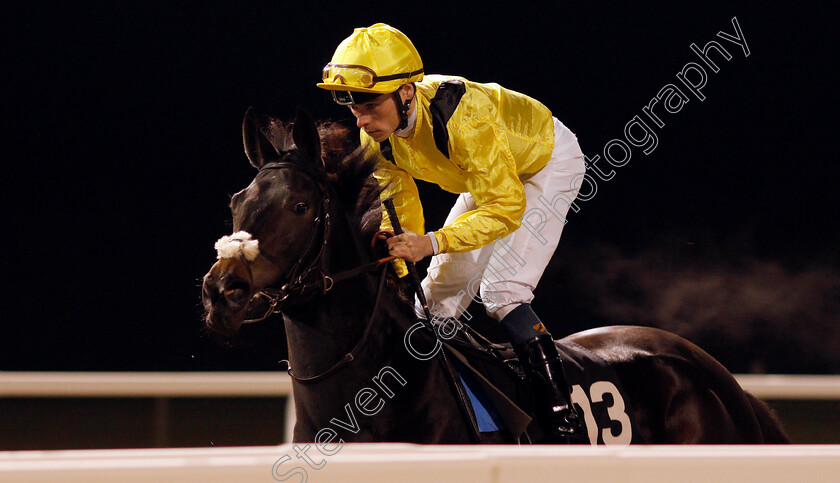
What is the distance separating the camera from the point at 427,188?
4.15 m

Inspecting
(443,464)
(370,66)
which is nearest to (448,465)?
(443,464)

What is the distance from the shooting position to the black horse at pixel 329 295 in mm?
1677

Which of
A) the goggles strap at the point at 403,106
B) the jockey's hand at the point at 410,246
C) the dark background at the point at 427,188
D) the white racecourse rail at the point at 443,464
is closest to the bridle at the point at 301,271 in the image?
the jockey's hand at the point at 410,246

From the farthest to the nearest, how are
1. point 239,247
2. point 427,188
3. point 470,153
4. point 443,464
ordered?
point 427,188 < point 470,153 < point 239,247 < point 443,464

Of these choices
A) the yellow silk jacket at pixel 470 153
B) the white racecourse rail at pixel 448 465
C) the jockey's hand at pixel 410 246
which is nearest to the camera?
the white racecourse rail at pixel 448 465

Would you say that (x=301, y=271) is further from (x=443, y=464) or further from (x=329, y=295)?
(x=443, y=464)

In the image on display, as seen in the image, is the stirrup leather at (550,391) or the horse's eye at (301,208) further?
the stirrup leather at (550,391)

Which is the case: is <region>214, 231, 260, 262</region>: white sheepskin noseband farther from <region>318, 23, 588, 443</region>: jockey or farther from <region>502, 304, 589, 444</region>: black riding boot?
<region>502, 304, 589, 444</region>: black riding boot

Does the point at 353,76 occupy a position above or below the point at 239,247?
above

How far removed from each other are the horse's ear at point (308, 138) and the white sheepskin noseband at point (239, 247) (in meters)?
0.31

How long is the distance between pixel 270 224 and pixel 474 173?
564 millimetres

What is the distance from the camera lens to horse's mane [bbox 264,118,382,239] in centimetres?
193

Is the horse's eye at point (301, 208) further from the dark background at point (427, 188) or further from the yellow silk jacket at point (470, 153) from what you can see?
the dark background at point (427, 188)

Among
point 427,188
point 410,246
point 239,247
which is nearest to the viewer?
point 239,247
